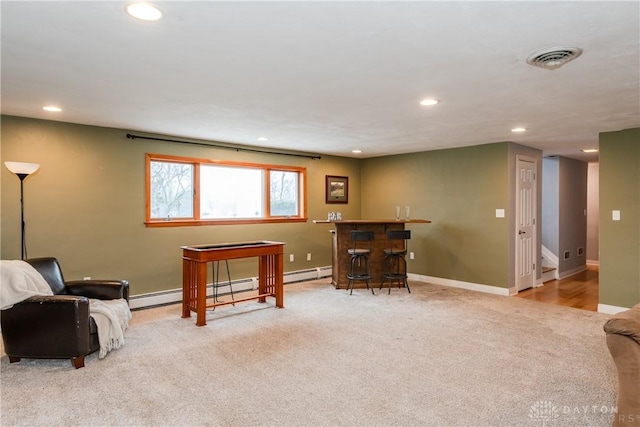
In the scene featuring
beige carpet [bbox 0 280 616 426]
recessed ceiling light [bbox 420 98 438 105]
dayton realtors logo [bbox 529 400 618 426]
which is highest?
recessed ceiling light [bbox 420 98 438 105]

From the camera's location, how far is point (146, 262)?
499cm

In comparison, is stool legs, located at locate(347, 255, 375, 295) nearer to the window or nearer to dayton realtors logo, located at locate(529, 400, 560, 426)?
the window

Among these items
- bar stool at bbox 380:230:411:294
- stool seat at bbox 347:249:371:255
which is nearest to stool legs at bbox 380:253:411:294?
bar stool at bbox 380:230:411:294

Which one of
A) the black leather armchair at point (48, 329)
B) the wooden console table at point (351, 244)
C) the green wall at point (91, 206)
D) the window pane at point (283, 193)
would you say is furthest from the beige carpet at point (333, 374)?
the window pane at point (283, 193)

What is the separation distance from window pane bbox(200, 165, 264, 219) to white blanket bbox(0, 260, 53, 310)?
2.40 metres

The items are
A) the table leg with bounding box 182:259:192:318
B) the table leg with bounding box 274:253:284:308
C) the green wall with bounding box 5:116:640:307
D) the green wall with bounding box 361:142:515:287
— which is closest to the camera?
the green wall with bounding box 5:116:640:307

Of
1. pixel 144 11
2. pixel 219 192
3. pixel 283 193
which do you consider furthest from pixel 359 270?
pixel 144 11

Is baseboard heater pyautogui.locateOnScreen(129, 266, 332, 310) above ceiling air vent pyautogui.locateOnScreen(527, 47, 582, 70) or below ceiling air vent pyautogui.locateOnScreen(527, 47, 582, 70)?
below

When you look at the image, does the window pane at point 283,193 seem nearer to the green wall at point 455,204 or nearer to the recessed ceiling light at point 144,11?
the green wall at point 455,204

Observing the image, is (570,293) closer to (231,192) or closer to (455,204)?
(455,204)

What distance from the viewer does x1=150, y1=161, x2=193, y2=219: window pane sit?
518 cm

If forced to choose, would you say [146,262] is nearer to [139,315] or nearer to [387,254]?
[139,315]

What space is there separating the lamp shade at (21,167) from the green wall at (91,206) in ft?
1.38

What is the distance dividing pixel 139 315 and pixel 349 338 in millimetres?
2549
